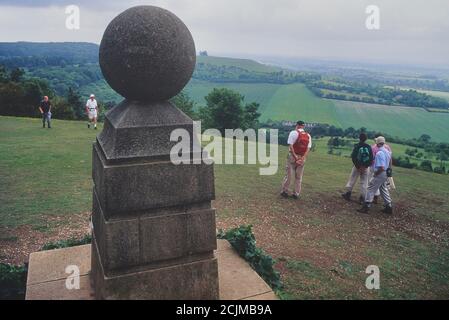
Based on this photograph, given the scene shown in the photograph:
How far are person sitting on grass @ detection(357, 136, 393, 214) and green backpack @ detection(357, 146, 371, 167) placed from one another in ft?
0.79

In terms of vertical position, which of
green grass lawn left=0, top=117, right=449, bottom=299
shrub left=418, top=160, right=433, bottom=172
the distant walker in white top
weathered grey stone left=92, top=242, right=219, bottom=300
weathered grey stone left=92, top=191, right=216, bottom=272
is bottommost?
shrub left=418, top=160, right=433, bottom=172

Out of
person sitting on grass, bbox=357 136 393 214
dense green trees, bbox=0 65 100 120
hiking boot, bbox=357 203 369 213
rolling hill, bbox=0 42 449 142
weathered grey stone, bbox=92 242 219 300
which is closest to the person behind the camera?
weathered grey stone, bbox=92 242 219 300

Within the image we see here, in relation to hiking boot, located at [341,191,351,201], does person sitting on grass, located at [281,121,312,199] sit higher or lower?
higher

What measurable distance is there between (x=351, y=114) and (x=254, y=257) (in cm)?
7686

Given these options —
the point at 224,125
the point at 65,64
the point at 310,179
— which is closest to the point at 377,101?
the point at 224,125

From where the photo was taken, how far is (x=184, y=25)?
14.3 ft

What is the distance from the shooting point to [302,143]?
419 inches

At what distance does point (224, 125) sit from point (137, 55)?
44.6 meters

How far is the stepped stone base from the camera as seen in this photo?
15.5ft

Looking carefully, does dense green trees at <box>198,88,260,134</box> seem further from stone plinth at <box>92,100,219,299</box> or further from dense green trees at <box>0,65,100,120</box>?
stone plinth at <box>92,100,219,299</box>

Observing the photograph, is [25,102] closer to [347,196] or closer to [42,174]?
[42,174]

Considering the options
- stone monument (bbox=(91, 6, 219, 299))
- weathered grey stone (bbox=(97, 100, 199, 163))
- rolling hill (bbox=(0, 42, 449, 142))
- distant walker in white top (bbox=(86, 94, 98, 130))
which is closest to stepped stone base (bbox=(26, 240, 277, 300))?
stone monument (bbox=(91, 6, 219, 299))

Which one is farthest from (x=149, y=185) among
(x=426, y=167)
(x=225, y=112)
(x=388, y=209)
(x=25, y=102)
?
(x=225, y=112)
